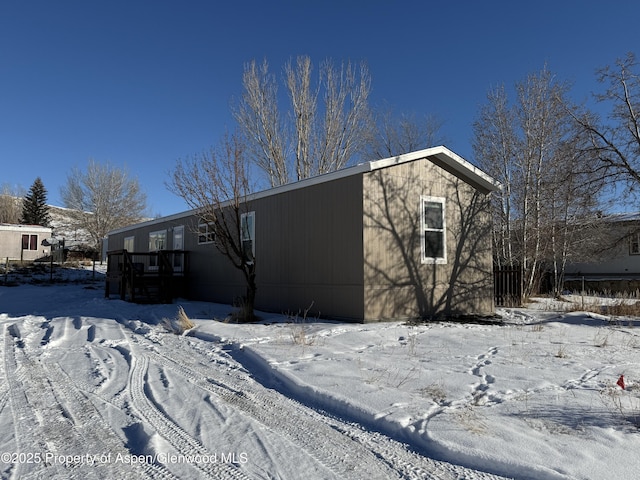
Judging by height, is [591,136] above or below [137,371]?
above

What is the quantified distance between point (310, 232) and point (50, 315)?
7.03 meters

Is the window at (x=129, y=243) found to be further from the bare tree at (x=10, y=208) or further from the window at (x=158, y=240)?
the bare tree at (x=10, y=208)

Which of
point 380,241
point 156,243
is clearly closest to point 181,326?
point 380,241

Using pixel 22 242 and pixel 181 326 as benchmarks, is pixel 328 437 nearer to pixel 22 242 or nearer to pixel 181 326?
pixel 181 326

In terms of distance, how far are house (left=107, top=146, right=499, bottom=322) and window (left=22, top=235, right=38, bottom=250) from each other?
83.4 feet

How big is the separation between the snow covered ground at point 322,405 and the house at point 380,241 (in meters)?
1.52

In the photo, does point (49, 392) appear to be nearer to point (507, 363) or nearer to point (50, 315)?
point (507, 363)

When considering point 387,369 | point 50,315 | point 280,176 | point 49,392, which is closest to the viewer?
point 49,392

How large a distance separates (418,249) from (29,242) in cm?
2981

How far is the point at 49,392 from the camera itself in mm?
4691

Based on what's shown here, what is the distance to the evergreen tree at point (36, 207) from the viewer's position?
44.6 m


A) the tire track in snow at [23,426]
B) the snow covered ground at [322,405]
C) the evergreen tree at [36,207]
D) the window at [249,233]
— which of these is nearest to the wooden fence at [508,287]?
the snow covered ground at [322,405]

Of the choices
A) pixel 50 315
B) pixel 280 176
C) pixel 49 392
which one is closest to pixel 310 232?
pixel 49 392

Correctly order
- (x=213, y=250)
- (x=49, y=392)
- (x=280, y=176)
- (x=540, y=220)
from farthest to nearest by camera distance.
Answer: (x=280, y=176) → (x=540, y=220) → (x=213, y=250) → (x=49, y=392)
